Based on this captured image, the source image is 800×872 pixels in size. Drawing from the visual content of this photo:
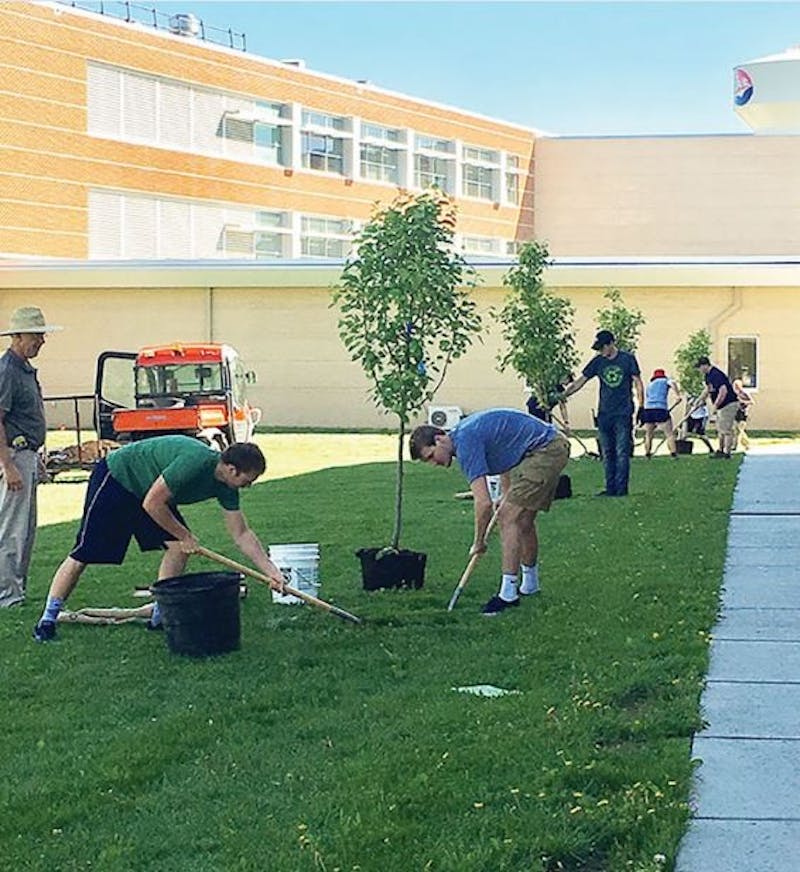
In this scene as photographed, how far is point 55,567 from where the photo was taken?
11781mm

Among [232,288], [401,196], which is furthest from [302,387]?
[401,196]

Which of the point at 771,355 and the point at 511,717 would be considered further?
the point at 771,355

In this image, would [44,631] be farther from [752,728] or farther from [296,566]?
[752,728]

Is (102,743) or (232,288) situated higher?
(232,288)

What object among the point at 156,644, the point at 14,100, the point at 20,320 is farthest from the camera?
the point at 14,100

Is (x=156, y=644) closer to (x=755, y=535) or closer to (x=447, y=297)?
(x=447, y=297)

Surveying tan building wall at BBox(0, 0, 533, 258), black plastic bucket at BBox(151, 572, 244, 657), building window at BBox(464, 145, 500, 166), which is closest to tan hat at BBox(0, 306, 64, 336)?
black plastic bucket at BBox(151, 572, 244, 657)

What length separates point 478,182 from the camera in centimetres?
5509

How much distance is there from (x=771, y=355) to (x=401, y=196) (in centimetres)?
2102

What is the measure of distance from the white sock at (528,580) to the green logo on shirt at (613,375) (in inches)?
257

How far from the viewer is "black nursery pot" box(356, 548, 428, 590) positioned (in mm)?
10086

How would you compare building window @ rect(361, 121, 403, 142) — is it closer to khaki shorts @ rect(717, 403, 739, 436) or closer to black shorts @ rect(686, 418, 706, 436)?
black shorts @ rect(686, 418, 706, 436)

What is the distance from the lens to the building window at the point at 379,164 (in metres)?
50.2

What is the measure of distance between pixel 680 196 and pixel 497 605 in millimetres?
49638
